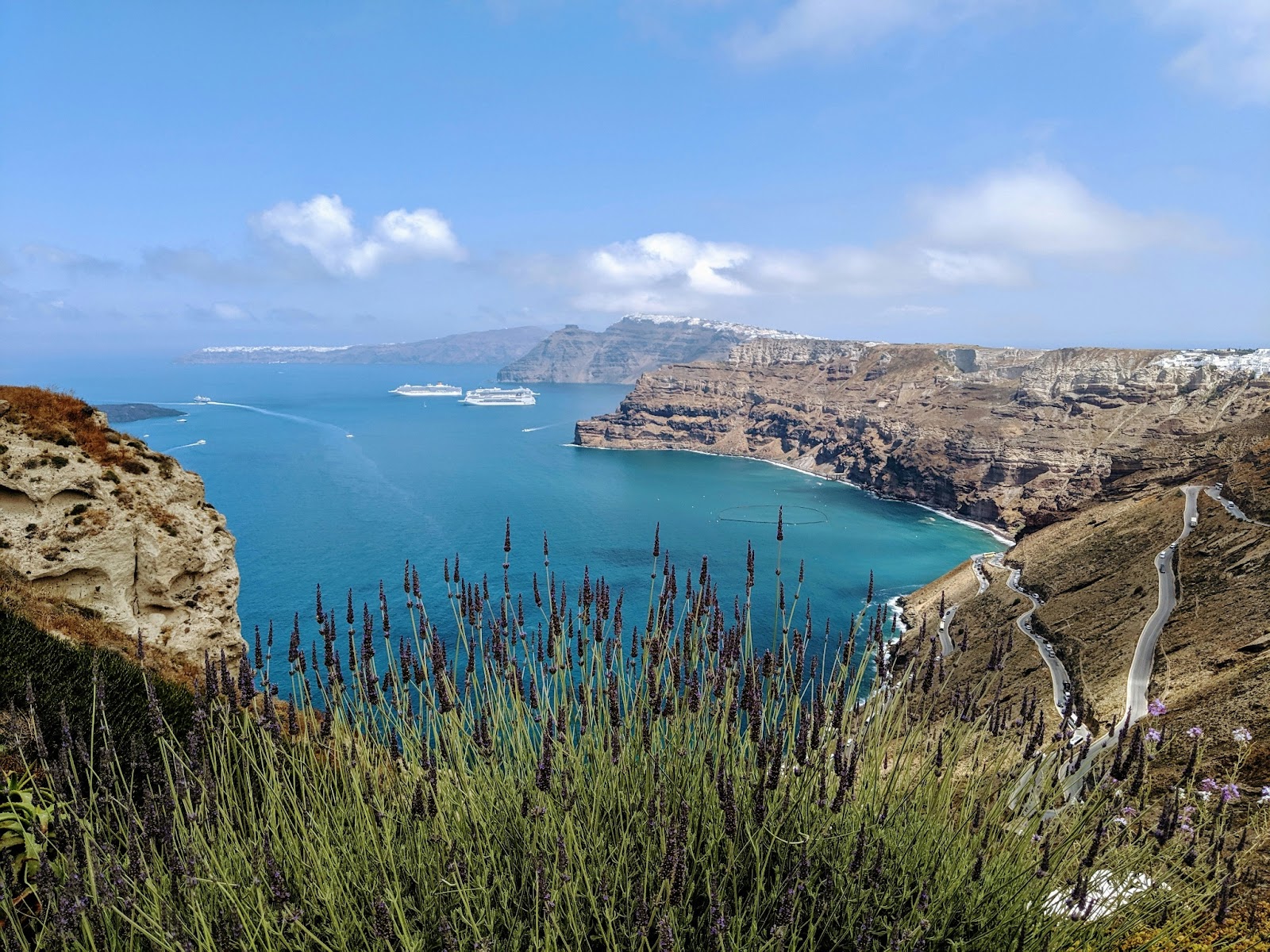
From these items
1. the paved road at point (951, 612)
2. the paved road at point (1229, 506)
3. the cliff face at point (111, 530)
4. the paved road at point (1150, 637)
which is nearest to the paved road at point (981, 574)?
the paved road at point (951, 612)

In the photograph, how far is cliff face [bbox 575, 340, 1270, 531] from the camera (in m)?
78.8

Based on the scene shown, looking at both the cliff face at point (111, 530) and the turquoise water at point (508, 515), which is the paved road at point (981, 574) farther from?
the cliff face at point (111, 530)

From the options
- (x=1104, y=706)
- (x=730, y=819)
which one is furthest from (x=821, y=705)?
(x=1104, y=706)

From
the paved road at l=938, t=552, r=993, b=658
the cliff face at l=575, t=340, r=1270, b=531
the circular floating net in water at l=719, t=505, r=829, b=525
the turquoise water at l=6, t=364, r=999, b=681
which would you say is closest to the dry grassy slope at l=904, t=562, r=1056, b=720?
the paved road at l=938, t=552, r=993, b=658

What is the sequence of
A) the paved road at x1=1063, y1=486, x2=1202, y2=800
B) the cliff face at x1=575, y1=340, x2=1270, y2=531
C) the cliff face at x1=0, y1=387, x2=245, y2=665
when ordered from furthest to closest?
the cliff face at x1=575, y1=340, x2=1270, y2=531, the paved road at x1=1063, y1=486, x2=1202, y2=800, the cliff face at x1=0, y1=387, x2=245, y2=665

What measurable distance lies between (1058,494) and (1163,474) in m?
24.4

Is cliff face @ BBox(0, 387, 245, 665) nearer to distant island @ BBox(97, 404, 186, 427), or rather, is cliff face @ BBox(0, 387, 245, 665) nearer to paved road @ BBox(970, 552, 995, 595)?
paved road @ BBox(970, 552, 995, 595)

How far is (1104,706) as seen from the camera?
2364 cm

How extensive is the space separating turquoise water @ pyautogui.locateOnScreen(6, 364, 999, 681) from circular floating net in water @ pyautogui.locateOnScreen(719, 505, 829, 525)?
431mm

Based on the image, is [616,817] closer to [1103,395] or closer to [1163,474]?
[1163,474]

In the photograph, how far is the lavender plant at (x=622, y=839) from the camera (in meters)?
3.35

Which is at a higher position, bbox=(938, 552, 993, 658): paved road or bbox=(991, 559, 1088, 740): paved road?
bbox=(991, 559, 1088, 740): paved road

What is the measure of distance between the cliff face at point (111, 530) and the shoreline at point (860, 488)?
60211 mm

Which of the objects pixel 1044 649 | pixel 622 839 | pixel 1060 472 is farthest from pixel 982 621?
pixel 1060 472
